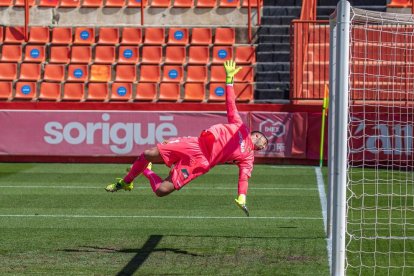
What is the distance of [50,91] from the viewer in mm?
26328

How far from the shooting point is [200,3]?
92.3ft

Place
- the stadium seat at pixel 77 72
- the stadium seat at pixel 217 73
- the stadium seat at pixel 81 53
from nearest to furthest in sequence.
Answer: the stadium seat at pixel 217 73 → the stadium seat at pixel 77 72 → the stadium seat at pixel 81 53

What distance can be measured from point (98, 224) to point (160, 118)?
895cm

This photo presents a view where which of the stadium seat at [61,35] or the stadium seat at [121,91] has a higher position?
the stadium seat at [61,35]

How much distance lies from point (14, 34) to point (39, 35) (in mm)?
680

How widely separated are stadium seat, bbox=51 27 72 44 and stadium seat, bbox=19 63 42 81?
0.97 meters

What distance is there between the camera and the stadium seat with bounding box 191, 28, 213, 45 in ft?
89.5

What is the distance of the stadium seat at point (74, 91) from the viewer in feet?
85.6

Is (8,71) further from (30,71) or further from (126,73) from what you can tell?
(126,73)

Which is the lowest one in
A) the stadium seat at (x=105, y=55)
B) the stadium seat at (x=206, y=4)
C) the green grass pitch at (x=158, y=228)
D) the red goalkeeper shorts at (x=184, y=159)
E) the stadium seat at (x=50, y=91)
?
the green grass pitch at (x=158, y=228)

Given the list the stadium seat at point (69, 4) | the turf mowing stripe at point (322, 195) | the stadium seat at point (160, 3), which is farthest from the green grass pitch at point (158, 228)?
the stadium seat at point (69, 4)

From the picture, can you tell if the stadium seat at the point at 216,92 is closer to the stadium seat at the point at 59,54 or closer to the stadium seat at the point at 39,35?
the stadium seat at the point at 59,54

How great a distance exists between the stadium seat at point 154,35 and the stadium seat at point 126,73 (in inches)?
41.2

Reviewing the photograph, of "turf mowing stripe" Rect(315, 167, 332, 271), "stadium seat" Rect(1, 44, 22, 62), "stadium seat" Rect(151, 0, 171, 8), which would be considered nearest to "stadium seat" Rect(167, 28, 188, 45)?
"stadium seat" Rect(151, 0, 171, 8)
